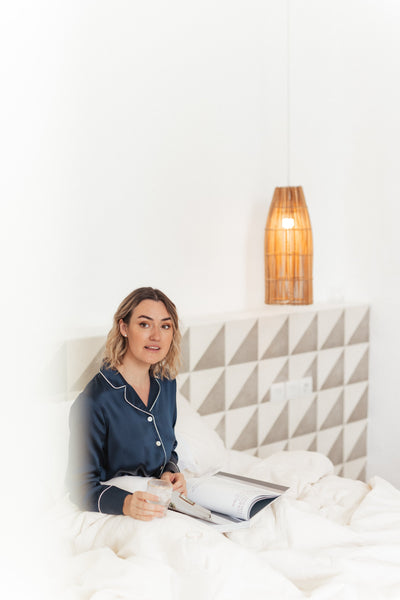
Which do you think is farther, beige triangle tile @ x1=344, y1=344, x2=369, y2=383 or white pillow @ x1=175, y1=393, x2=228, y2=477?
beige triangle tile @ x1=344, y1=344, x2=369, y2=383

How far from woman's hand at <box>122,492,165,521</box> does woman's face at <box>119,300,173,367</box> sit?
0.33 m

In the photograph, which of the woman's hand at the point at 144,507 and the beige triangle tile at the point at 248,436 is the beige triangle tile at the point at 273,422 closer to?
the beige triangle tile at the point at 248,436

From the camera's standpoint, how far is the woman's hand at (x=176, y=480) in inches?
64.3

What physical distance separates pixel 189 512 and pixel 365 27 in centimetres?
191

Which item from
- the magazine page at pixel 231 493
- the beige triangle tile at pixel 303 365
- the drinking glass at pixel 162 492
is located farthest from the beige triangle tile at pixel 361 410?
the drinking glass at pixel 162 492

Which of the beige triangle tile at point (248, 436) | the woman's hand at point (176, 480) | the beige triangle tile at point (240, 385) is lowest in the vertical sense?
the beige triangle tile at point (248, 436)

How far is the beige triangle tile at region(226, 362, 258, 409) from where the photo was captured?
2.34m

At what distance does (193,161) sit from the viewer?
7.60ft

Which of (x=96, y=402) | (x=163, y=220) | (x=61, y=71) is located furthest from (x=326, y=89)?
(x=96, y=402)

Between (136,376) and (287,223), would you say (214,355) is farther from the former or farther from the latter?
(136,376)

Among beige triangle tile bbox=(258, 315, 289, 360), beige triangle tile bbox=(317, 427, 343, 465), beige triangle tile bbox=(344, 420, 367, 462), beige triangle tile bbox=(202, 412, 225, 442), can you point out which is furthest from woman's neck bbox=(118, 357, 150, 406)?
beige triangle tile bbox=(344, 420, 367, 462)

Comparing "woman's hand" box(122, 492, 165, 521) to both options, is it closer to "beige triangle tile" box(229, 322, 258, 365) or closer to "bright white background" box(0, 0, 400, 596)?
"bright white background" box(0, 0, 400, 596)

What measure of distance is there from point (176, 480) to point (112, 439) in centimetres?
19

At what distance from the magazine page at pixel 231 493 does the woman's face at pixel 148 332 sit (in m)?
0.33
